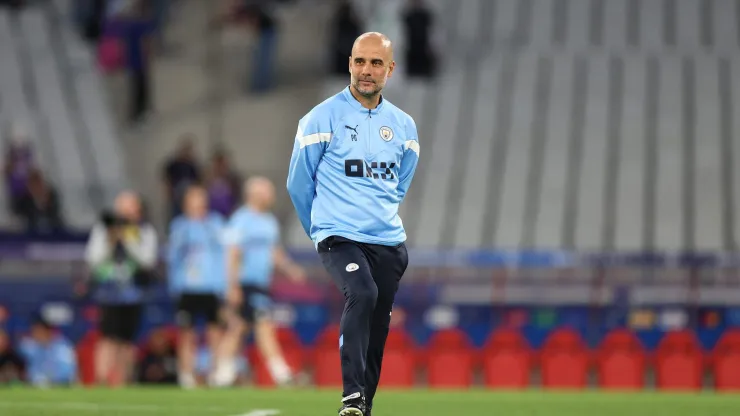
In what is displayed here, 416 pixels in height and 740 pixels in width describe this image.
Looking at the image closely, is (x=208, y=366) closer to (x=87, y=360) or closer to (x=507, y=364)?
(x=87, y=360)

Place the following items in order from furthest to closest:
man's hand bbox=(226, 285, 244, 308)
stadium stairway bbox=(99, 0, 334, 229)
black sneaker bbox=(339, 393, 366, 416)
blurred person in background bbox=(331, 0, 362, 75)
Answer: blurred person in background bbox=(331, 0, 362, 75) → stadium stairway bbox=(99, 0, 334, 229) → man's hand bbox=(226, 285, 244, 308) → black sneaker bbox=(339, 393, 366, 416)

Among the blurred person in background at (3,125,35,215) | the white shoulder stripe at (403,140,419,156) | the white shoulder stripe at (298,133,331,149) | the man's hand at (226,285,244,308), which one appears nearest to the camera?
the white shoulder stripe at (298,133,331,149)

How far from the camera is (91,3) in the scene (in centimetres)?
2991

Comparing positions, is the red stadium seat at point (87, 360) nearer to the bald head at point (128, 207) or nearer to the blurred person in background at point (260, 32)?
the bald head at point (128, 207)

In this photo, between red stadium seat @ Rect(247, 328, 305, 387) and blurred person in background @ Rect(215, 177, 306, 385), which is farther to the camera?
red stadium seat @ Rect(247, 328, 305, 387)

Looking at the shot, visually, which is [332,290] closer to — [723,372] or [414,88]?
[723,372]

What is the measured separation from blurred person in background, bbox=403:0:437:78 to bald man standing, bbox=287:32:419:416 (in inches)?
813

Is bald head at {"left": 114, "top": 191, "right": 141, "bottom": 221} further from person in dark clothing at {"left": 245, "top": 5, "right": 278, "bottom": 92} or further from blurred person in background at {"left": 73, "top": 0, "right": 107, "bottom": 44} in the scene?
blurred person in background at {"left": 73, "top": 0, "right": 107, "bottom": 44}

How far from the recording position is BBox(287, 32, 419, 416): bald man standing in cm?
781

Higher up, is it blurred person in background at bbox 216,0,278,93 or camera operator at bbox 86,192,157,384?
blurred person in background at bbox 216,0,278,93

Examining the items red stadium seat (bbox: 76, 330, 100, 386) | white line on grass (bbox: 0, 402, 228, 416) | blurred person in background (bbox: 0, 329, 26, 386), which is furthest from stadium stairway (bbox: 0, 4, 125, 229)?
white line on grass (bbox: 0, 402, 228, 416)

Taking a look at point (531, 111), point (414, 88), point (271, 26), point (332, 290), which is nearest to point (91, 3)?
point (271, 26)

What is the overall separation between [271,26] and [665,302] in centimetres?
1146

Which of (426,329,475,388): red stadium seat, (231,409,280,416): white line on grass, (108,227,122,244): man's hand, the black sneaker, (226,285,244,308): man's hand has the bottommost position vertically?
(426,329,475,388): red stadium seat
